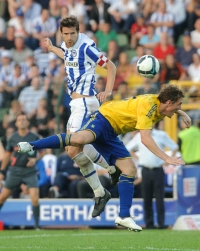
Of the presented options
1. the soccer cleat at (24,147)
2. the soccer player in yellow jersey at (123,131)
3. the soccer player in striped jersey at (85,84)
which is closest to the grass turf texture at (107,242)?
the soccer player in yellow jersey at (123,131)

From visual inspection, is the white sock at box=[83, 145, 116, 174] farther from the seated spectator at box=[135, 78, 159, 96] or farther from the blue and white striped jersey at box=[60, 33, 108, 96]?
the seated spectator at box=[135, 78, 159, 96]

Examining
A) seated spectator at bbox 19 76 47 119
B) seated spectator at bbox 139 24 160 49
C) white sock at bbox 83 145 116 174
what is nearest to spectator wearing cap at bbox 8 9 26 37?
seated spectator at bbox 139 24 160 49

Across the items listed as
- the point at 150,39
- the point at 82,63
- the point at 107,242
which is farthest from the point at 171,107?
the point at 150,39

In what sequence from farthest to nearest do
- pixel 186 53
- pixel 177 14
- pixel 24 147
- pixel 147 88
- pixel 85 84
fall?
pixel 177 14 < pixel 186 53 < pixel 147 88 < pixel 85 84 < pixel 24 147

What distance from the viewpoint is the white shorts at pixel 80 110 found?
1233cm

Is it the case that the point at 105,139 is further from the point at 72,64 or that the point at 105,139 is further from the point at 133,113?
the point at 72,64

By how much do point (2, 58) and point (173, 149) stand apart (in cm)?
739

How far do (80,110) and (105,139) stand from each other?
765 mm

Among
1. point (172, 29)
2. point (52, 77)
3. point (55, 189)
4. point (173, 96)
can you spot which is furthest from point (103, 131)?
point (172, 29)

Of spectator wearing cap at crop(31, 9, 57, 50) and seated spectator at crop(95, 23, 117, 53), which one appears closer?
seated spectator at crop(95, 23, 117, 53)

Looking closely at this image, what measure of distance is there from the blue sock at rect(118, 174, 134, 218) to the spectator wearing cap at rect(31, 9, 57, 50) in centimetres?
1263

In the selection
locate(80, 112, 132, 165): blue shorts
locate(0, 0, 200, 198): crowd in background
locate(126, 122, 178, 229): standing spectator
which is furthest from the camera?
locate(0, 0, 200, 198): crowd in background

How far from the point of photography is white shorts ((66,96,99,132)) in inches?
485

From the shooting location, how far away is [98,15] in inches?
945
